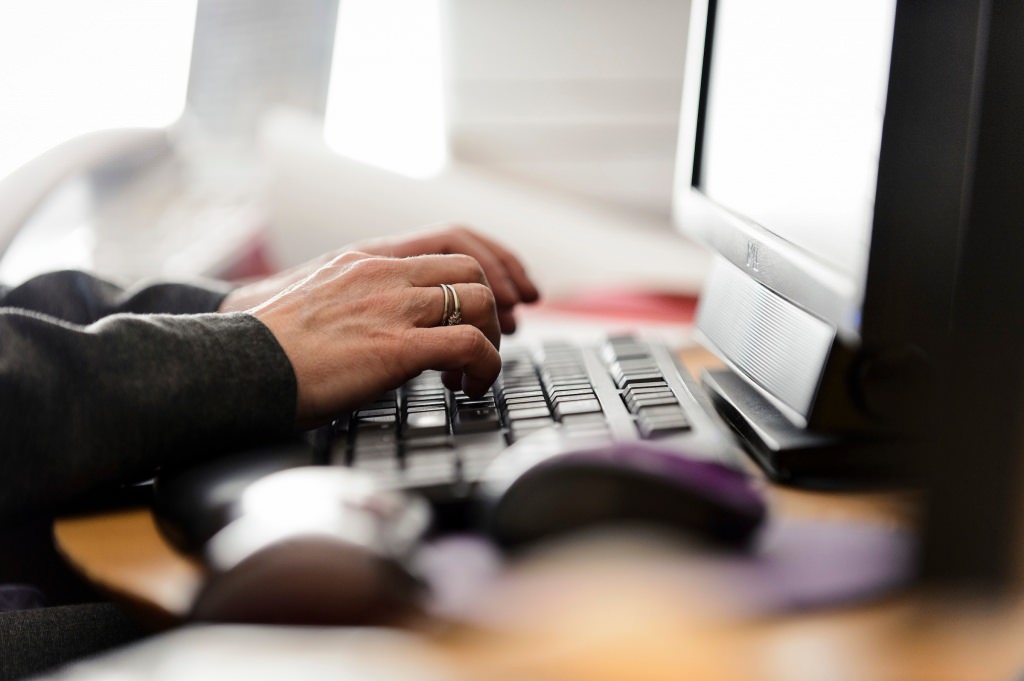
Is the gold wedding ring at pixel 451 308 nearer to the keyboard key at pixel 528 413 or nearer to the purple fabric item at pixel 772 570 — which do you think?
the keyboard key at pixel 528 413

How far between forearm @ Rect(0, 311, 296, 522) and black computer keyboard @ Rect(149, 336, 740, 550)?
2 cm

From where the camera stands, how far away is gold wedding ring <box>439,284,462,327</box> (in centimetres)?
55

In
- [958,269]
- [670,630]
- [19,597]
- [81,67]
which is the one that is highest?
[81,67]

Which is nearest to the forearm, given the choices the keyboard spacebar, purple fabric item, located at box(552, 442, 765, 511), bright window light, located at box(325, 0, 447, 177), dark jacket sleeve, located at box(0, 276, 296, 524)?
dark jacket sleeve, located at box(0, 276, 296, 524)

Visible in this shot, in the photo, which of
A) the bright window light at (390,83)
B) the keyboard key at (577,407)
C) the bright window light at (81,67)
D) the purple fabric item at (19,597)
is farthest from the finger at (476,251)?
the bright window light at (390,83)

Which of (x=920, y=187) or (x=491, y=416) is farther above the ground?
(x=920, y=187)

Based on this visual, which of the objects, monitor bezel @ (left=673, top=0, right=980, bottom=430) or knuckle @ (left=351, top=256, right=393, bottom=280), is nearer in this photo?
monitor bezel @ (left=673, top=0, right=980, bottom=430)

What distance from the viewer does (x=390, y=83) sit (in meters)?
1.78

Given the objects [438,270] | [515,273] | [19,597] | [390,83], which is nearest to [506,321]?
[515,273]

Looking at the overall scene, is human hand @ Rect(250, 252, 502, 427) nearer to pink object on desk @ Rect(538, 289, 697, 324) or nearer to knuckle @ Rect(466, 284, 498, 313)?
knuckle @ Rect(466, 284, 498, 313)

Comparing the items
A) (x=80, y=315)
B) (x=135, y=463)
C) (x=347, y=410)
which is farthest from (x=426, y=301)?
(x=80, y=315)

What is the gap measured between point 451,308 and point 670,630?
31 cm

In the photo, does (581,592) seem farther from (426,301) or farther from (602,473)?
(426,301)

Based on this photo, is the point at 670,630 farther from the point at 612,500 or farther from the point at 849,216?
the point at 849,216
